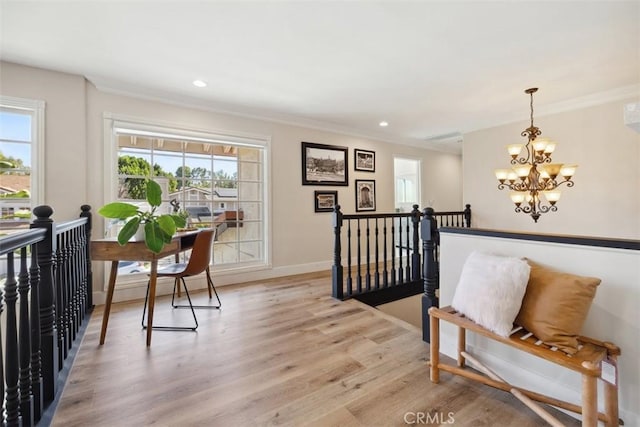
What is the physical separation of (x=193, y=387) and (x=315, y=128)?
12.7 ft

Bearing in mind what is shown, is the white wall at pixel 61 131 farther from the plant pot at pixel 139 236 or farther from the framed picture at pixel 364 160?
the framed picture at pixel 364 160

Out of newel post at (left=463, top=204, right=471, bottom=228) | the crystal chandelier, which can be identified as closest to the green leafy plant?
the crystal chandelier

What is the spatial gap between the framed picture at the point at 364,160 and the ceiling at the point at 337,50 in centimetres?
123

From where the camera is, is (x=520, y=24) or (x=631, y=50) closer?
(x=520, y=24)

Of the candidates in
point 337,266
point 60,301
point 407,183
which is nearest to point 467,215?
point 407,183

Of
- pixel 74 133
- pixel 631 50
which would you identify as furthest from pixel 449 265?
pixel 74 133

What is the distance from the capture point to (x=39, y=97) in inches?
109

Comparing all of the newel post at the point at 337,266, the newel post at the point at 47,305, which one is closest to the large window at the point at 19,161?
the newel post at the point at 47,305

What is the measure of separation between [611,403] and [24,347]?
2.62m

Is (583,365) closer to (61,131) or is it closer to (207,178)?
(207,178)

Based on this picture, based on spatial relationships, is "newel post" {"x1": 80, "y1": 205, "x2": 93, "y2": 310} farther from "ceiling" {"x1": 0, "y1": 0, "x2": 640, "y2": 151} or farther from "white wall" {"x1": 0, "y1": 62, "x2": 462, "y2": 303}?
"ceiling" {"x1": 0, "y1": 0, "x2": 640, "y2": 151}

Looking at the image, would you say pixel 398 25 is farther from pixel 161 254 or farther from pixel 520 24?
pixel 161 254

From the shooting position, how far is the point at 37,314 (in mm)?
1366

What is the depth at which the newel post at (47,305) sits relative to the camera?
1529mm
